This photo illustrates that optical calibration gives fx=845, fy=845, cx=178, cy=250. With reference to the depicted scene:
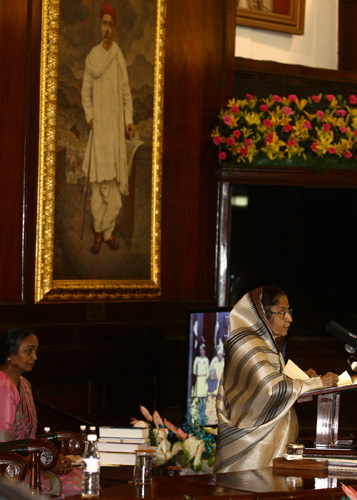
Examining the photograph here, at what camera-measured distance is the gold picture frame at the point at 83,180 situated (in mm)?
5445

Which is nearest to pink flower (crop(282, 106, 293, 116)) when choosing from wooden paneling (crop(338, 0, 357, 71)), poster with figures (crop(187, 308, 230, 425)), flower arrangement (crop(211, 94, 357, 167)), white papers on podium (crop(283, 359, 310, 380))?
flower arrangement (crop(211, 94, 357, 167))

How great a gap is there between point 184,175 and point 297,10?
2548 millimetres

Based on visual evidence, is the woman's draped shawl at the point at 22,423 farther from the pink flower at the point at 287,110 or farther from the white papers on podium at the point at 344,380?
the pink flower at the point at 287,110

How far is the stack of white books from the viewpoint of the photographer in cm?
409

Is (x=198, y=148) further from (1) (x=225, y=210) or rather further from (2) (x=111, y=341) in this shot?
(2) (x=111, y=341)

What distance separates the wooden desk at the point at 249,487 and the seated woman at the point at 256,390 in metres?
0.57

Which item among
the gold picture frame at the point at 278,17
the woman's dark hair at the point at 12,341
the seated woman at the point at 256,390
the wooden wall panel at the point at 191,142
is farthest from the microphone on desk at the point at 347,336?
the gold picture frame at the point at 278,17

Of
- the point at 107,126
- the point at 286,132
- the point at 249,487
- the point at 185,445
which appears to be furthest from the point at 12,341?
the point at 286,132

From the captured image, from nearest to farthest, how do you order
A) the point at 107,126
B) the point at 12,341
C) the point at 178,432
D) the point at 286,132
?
the point at 12,341
the point at 178,432
the point at 107,126
the point at 286,132

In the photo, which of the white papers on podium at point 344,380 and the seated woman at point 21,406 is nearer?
the white papers on podium at point 344,380

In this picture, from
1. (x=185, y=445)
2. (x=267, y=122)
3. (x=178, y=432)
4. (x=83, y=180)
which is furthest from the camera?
(x=267, y=122)

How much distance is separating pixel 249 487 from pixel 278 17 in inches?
231

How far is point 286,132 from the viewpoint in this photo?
6.23m

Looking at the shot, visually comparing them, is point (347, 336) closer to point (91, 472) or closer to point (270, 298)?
point (270, 298)
